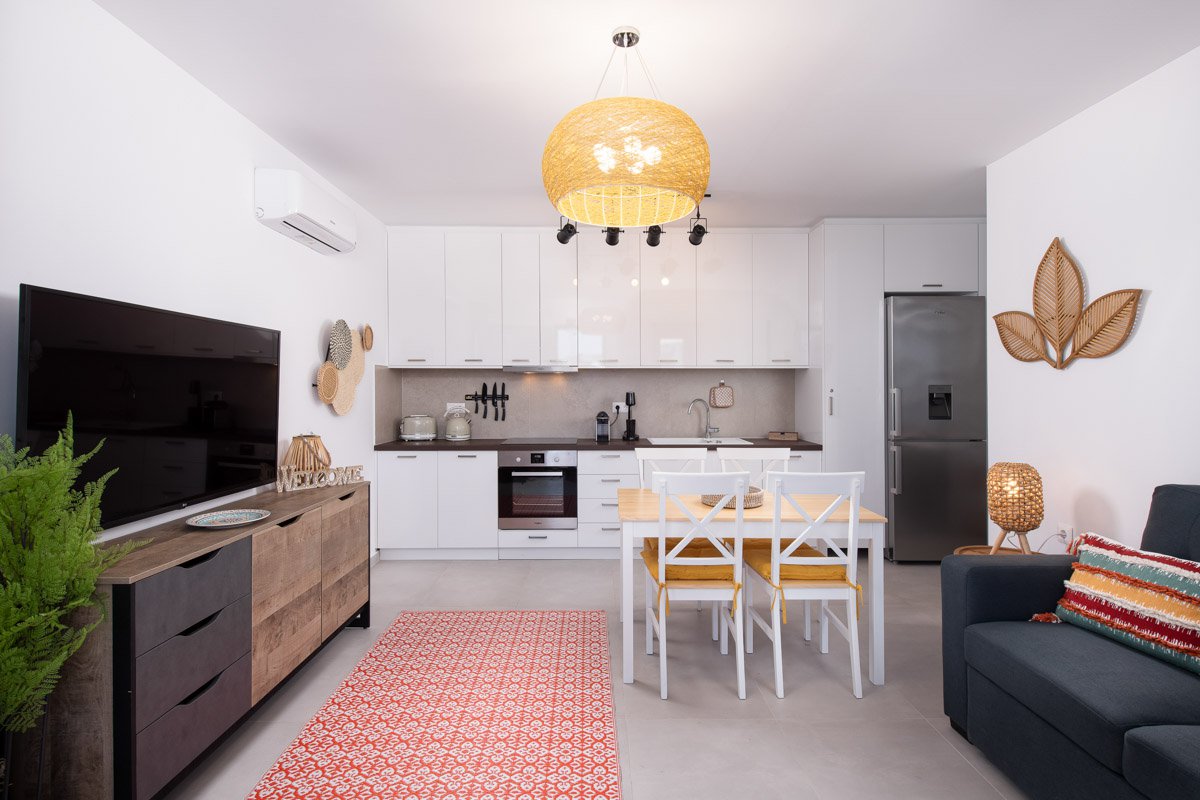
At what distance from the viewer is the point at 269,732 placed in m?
2.46

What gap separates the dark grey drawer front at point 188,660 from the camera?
1793mm

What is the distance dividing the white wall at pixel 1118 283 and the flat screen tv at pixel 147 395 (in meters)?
3.88

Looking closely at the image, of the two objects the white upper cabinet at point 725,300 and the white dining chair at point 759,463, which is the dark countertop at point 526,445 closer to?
the white dining chair at point 759,463

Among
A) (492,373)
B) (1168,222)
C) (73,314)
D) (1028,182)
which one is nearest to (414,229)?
(492,373)

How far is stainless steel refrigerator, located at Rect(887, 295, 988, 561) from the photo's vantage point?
4.73 meters

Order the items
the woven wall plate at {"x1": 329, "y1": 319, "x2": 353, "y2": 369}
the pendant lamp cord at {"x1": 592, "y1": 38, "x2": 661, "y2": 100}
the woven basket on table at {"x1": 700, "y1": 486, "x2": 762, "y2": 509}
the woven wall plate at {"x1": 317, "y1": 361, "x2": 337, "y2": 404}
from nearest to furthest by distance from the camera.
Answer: the pendant lamp cord at {"x1": 592, "y1": 38, "x2": 661, "y2": 100} < the woven basket on table at {"x1": 700, "y1": 486, "x2": 762, "y2": 509} < the woven wall plate at {"x1": 317, "y1": 361, "x2": 337, "y2": 404} < the woven wall plate at {"x1": 329, "y1": 319, "x2": 353, "y2": 369}

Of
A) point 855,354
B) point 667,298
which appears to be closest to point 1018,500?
point 855,354

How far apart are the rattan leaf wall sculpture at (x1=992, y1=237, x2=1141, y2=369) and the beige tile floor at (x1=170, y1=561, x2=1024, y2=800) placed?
160 cm

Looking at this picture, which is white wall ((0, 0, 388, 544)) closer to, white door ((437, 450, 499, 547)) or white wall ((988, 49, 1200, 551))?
white door ((437, 450, 499, 547))

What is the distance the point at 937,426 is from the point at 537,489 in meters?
3.02

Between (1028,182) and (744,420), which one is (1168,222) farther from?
(744,420)

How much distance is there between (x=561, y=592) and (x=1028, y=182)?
3605mm

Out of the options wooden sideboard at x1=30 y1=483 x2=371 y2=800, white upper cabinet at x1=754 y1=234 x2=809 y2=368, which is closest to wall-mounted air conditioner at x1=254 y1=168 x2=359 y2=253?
wooden sideboard at x1=30 y1=483 x2=371 y2=800

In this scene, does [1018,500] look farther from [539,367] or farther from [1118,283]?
[539,367]
